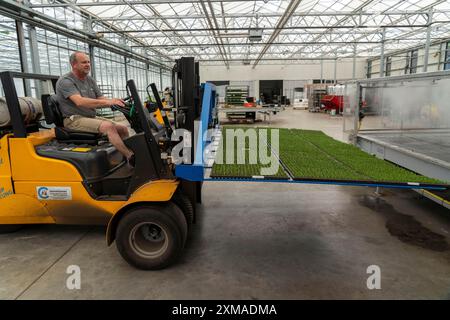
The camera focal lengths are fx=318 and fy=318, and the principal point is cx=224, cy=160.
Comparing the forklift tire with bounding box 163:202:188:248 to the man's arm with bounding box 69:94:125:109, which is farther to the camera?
the man's arm with bounding box 69:94:125:109

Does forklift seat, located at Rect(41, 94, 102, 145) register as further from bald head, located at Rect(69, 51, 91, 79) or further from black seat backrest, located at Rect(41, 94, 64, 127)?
bald head, located at Rect(69, 51, 91, 79)

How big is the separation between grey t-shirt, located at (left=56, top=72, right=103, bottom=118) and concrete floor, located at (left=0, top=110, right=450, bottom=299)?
5.05ft

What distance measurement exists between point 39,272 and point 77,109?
6.09 ft

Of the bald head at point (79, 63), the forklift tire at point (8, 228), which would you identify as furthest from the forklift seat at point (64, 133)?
the forklift tire at point (8, 228)

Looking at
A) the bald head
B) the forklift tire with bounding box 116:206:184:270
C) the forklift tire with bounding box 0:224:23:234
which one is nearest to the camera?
the forklift tire with bounding box 116:206:184:270

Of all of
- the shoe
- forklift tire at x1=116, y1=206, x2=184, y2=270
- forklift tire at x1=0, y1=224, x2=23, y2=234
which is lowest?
forklift tire at x1=0, y1=224, x2=23, y2=234

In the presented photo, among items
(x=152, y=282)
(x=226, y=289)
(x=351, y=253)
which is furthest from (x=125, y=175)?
(x=351, y=253)

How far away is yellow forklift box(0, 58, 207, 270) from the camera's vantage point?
315 cm

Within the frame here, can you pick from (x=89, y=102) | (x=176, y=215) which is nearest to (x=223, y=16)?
(x=89, y=102)

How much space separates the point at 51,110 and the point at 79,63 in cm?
65

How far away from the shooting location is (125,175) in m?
3.62

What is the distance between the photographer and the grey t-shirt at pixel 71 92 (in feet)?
12.0

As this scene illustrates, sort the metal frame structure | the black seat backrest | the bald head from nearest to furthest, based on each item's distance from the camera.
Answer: the black seat backrest, the bald head, the metal frame structure

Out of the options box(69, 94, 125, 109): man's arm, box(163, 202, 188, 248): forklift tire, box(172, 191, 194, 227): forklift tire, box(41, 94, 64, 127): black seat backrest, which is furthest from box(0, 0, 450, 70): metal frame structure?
box(163, 202, 188, 248): forklift tire
